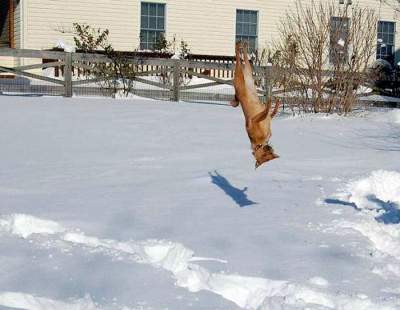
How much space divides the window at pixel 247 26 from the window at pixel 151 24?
10.0 ft

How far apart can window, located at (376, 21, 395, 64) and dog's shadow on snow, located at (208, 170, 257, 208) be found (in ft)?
72.0

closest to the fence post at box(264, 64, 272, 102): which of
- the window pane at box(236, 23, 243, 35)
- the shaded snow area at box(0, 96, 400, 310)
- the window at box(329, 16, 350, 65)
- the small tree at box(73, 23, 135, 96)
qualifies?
the window at box(329, 16, 350, 65)

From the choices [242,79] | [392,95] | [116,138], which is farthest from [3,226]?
[392,95]

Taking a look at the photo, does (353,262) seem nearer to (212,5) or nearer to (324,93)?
(324,93)

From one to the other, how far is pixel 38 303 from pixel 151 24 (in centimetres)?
2088

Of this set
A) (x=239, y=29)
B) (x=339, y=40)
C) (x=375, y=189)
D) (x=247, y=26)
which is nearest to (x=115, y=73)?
(x=339, y=40)

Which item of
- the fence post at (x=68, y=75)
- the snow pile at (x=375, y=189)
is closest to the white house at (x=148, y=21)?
the fence post at (x=68, y=75)

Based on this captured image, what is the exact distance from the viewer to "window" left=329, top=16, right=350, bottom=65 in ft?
45.0

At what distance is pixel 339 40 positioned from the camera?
13.7 meters

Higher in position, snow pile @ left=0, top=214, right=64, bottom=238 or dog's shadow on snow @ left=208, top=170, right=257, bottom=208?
snow pile @ left=0, top=214, right=64, bottom=238

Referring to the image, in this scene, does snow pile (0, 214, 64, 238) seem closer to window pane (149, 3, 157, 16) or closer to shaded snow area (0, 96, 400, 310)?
shaded snow area (0, 96, 400, 310)

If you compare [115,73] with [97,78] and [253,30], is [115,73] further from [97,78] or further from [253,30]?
[253,30]

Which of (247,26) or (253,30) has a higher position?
(247,26)

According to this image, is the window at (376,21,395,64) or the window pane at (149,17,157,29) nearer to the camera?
the window pane at (149,17,157,29)
